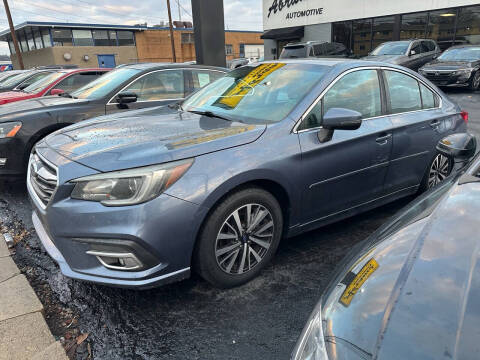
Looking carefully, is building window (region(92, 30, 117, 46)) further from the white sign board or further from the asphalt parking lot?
the asphalt parking lot

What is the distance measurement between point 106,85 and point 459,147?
182 inches

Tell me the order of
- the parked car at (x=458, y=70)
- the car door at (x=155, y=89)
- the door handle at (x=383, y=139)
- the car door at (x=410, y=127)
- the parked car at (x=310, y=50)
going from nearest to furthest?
the door handle at (x=383, y=139) < the car door at (x=410, y=127) < the car door at (x=155, y=89) < the parked car at (x=458, y=70) < the parked car at (x=310, y=50)

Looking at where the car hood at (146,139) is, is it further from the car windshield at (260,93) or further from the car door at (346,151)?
the car door at (346,151)

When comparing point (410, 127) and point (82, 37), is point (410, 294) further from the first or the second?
point (82, 37)

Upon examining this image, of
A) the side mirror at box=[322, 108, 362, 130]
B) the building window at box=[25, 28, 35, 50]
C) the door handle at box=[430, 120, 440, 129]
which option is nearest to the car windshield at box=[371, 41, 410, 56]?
the door handle at box=[430, 120, 440, 129]

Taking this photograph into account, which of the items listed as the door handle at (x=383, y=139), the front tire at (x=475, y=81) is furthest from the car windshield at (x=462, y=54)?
the door handle at (x=383, y=139)

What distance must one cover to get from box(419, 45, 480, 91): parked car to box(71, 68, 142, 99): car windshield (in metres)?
10.1

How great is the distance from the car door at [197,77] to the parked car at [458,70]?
8850 millimetres

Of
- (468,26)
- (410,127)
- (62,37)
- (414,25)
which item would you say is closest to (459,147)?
(410,127)

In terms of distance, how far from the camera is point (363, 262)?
1.55 metres

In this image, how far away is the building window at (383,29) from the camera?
1911 cm

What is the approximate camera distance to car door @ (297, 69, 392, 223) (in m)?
2.83

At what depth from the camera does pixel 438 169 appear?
13.0 feet

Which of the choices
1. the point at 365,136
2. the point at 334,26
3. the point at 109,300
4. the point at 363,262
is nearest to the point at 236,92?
the point at 365,136
